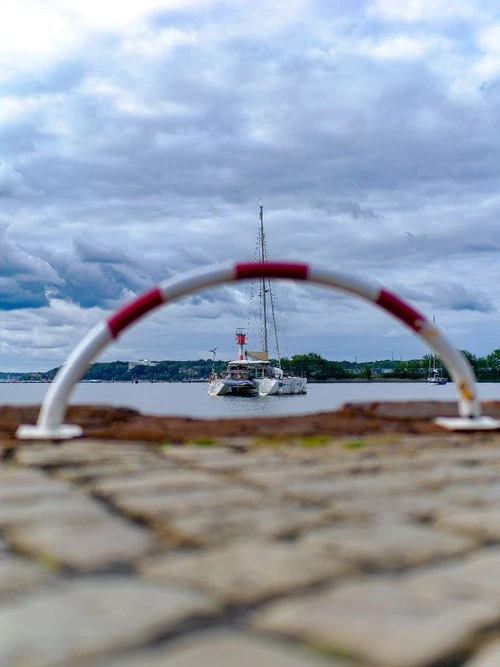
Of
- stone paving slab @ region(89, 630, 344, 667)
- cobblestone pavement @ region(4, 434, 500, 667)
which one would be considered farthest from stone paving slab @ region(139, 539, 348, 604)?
stone paving slab @ region(89, 630, 344, 667)

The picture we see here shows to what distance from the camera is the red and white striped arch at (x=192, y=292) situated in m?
4.98

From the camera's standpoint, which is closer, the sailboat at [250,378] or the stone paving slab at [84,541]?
the stone paving slab at [84,541]

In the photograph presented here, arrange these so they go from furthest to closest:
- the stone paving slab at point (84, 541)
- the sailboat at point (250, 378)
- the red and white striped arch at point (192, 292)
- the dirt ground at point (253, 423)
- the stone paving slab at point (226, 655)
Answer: the sailboat at point (250, 378) < the dirt ground at point (253, 423) < the red and white striped arch at point (192, 292) < the stone paving slab at point (84, 541) < the stone paving slab at point (226, 655)

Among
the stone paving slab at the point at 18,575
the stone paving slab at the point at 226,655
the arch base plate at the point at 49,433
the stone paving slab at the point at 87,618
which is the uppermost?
the arch base plate at the point at 49,433

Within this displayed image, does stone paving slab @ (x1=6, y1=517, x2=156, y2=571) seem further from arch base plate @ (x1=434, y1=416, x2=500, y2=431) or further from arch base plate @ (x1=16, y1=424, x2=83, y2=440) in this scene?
arch base plate @ (x1=434, y1=416, x2=500, y2=431)

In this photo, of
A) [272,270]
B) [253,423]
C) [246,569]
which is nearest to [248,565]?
[246,569]

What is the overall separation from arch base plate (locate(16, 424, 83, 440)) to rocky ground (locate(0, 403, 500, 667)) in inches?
26.7

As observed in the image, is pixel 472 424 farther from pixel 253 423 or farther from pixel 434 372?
pixel 434 372

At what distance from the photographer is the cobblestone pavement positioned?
1484 mm

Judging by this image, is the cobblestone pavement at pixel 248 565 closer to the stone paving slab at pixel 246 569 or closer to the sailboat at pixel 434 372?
the stone paving slab at pixel 246 569

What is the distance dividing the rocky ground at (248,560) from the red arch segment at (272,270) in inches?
56.7

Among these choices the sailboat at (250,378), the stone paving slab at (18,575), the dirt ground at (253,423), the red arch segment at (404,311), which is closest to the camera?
the stone paving slab at (18,575)

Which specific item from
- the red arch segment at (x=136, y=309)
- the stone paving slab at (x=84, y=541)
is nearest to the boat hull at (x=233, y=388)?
the red arch segment at (x=136, y=309)

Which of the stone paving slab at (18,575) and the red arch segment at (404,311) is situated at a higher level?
the red arch segment at (404,311)
